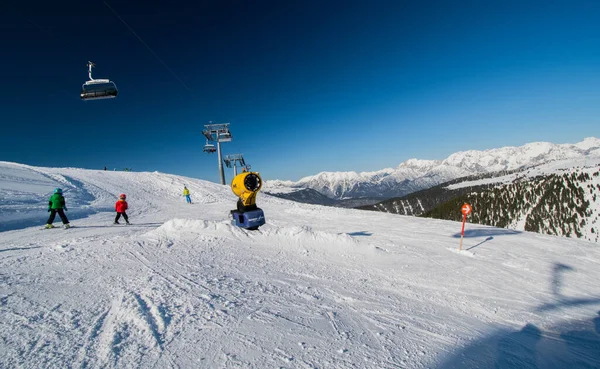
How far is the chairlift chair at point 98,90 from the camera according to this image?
1375 cm

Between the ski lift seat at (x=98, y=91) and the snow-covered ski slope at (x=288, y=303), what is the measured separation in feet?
23.2

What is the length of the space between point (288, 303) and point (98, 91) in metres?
15.2

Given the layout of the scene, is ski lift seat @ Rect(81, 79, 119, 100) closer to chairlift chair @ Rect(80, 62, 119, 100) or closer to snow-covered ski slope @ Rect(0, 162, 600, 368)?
chairlift chair @ Rect(80, 62, 119, 100)

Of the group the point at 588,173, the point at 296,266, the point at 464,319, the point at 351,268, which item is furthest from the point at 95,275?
the point at 588,173

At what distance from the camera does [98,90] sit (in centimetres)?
1395

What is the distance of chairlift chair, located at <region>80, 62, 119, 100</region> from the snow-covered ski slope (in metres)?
7.08

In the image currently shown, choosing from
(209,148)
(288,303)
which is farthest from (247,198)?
(209,148)

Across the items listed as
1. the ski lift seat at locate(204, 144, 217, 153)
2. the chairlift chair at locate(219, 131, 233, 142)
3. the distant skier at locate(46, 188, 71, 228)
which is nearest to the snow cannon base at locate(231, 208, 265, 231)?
the distant skier at locate(46, 188, 71, 228)

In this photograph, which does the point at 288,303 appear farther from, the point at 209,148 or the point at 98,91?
the point at 209,148

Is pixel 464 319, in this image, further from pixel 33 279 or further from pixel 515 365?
pixel 33 279

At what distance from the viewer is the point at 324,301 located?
555 cm

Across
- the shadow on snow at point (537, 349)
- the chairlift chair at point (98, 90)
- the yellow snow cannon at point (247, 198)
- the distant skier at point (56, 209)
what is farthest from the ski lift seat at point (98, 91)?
the shadow on snow at point (537, 349)

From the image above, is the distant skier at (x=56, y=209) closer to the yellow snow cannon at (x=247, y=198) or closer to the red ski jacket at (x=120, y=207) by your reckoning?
the red ski jacket at (x=120, y=207)

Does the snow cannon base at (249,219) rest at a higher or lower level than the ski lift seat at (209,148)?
lower
